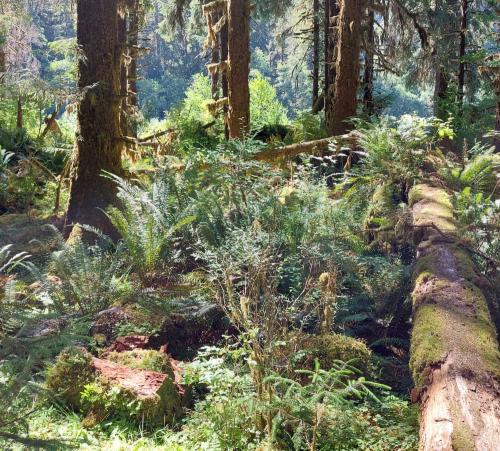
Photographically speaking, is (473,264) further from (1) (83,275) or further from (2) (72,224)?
(2) (72,224)

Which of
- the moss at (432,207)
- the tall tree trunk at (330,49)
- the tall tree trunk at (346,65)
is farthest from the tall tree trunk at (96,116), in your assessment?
the tall tree trunk at (330,49)

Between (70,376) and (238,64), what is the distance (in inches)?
349

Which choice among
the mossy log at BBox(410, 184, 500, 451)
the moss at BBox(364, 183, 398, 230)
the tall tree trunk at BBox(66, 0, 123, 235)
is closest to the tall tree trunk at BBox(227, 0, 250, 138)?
the tall tree trunk at BBox(66, 0, 123, 235)

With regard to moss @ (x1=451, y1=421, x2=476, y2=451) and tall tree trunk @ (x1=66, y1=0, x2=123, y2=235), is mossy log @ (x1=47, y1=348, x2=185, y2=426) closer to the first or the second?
moss @ (x1=451, y1=421, x2=476, y2=451)

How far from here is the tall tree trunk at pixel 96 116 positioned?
7500mm

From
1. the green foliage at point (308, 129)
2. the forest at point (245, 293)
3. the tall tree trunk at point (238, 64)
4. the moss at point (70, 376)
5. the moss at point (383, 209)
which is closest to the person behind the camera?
the forest at point (245, 293)

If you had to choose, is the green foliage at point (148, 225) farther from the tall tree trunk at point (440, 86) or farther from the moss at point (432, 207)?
the tall tree trunk at point (440, 86)

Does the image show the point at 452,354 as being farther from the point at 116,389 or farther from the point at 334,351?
the point at 116,389

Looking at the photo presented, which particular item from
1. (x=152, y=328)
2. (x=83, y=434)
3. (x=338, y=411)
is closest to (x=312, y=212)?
(x=152, y=328)

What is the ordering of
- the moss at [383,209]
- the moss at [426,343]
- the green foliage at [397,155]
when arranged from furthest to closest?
1. the green foliage at [397,155]
2. the moss at [383,209]
3. the moss at [426,343]

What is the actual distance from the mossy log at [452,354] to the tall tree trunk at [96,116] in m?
4.36

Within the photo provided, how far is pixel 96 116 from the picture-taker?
25.3 feet

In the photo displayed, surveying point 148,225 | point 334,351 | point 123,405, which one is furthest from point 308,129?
point 123,405

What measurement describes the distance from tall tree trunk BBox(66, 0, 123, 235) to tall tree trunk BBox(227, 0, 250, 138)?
12.9 feet
